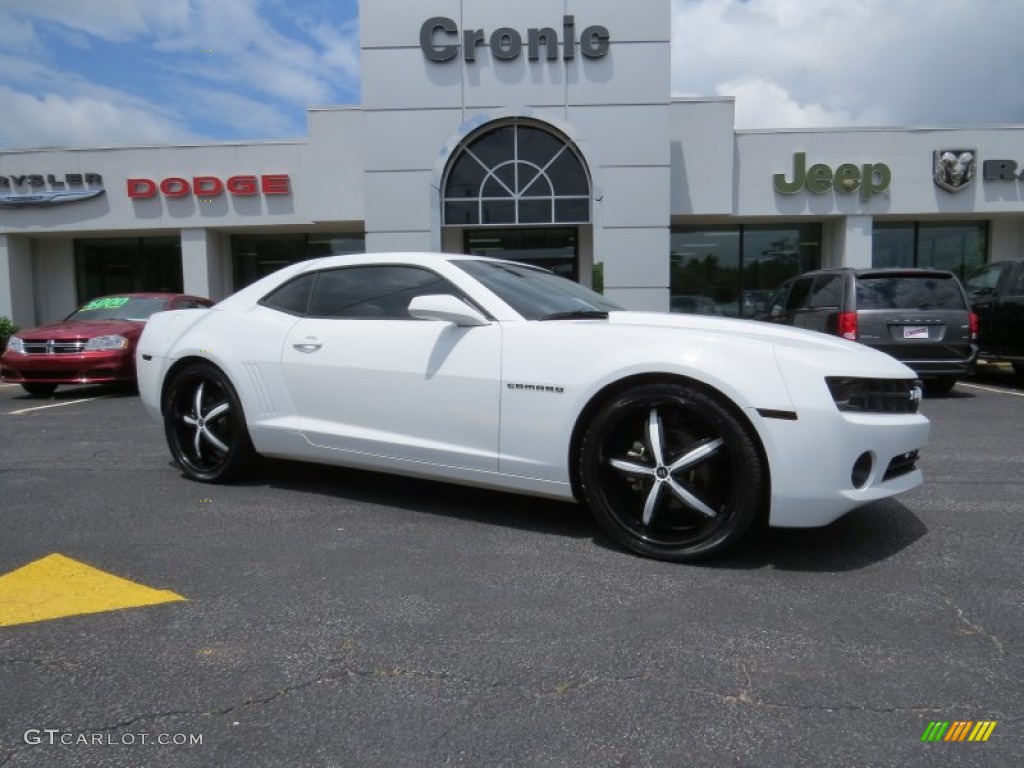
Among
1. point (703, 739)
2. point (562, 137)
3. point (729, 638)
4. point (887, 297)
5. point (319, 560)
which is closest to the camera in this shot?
point (703, 739)

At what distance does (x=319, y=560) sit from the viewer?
321 cm

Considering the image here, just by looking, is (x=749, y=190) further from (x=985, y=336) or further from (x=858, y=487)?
(x=858, y=487)

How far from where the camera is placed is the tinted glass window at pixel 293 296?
170 inches

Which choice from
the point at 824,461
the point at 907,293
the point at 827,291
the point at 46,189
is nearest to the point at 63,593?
the point at 824,461

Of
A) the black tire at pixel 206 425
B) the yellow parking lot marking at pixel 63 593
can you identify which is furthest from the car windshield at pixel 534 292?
the yellow parking lot marking at pixel 63 593

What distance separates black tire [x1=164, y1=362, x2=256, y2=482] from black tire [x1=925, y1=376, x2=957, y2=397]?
8337 millimetres

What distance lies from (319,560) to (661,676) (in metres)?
1.66

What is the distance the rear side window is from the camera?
8.36 metres

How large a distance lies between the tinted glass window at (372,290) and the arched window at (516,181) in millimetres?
10783

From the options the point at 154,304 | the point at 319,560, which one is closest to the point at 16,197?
the point at 154,304

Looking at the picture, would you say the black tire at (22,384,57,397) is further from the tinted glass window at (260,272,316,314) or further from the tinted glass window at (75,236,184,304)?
the tinted glass window at (75,236,184,304)

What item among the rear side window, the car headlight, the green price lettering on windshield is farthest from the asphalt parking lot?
the green price lettering on windshield

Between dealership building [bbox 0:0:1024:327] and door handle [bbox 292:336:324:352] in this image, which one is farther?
dealership building [bbox 0:0:1024:327]

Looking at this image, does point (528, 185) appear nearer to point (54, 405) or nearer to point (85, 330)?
point (85, 330)
